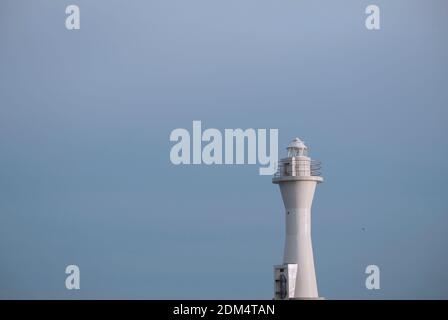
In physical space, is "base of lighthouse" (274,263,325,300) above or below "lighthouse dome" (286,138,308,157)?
below

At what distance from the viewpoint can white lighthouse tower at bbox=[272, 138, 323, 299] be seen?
62938 mm

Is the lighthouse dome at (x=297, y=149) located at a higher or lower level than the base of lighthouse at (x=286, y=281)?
higher

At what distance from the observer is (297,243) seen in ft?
207

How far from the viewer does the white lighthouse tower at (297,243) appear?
6294cm

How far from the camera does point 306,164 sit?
64.4 m
